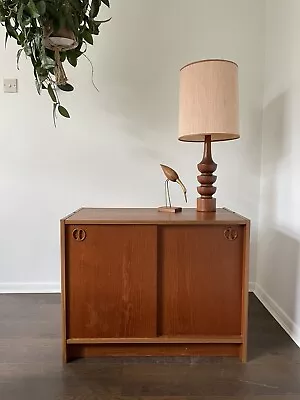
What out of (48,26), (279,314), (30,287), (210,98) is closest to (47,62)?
(48,26)

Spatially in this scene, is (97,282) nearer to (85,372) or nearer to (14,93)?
(85,372)

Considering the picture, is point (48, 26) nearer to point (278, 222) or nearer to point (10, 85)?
point (10, 85)

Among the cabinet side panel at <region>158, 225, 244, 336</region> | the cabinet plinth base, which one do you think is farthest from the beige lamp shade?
the cabinet plinth base

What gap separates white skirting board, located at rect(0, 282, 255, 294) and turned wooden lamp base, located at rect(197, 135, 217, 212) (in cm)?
129

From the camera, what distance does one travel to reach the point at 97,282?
1581 mm

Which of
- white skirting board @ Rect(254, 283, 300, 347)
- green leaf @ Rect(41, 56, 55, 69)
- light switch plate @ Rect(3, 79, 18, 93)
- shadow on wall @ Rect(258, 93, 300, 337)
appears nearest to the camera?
green leaf @ Rect(41, 56, 55, 69)

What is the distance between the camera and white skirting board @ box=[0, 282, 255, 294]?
99.1 inches

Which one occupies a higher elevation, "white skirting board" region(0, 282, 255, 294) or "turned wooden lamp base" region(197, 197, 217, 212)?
"turned wooden lamp base" region(197, 197, 217, 212)

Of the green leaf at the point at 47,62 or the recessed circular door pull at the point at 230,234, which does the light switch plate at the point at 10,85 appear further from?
the recessed circular door pull at the point at 230,234

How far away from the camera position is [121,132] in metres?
2.48

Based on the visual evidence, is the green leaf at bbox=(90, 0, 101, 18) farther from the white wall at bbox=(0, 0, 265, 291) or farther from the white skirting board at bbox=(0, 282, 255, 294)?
the white skirting board at bbox=(0, 282, 255, 294)

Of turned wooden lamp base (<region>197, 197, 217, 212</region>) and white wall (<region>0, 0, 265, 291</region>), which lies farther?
white wall (<region>0, 0, 265, 291</region>)

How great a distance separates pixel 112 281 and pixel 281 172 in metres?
1.20

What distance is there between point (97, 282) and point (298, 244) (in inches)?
40.5
